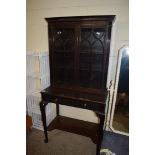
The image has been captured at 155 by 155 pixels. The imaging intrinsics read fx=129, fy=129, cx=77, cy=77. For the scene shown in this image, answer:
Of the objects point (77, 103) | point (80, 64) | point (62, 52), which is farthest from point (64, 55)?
point (77, 103)

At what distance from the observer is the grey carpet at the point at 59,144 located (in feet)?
5.96

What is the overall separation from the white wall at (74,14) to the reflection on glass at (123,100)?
142 millimetres

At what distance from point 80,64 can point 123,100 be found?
34.3 inches

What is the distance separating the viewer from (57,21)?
184cm

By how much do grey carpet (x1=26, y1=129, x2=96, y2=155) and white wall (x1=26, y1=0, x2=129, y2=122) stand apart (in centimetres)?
38

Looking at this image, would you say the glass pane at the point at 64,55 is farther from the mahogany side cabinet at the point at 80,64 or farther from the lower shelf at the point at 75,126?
the lower shelf at the point at 75,126

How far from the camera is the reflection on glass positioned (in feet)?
6.12

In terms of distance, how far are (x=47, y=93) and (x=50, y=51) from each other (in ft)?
2.15

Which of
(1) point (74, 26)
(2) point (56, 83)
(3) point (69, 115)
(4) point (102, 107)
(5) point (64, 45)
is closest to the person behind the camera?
(4) point (102, 107)

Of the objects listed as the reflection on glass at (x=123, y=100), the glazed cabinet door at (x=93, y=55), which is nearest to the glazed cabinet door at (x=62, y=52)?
the glazed cabinet door at (x=93, y=55)

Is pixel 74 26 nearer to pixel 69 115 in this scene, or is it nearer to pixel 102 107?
pixel 102 107

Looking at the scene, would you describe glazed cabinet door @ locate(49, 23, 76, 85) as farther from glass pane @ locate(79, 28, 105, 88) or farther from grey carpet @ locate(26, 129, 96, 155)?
grey carpet @ locate(26, 129, 96, 155)

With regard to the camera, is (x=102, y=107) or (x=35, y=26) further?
(x=35, y=26)
